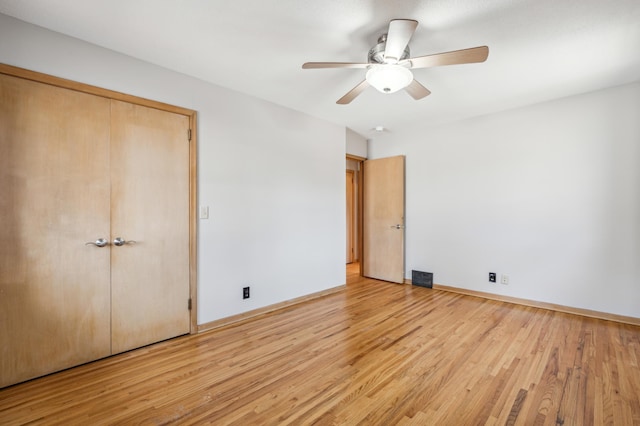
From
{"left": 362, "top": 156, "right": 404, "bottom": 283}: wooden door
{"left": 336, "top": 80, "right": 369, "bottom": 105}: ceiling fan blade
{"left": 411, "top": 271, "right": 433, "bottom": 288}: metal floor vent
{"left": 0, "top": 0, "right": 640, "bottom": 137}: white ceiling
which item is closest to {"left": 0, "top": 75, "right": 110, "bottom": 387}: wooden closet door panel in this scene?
{"left": 0, "top": 0, "right": 640, "bottom": 137}: white ceiling

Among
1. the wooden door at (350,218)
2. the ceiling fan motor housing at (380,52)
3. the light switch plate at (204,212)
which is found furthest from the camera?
the wooden door at (350,218)

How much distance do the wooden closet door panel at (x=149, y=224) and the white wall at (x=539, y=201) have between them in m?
3.37

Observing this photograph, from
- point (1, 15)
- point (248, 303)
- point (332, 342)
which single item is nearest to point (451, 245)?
point (332, 342)

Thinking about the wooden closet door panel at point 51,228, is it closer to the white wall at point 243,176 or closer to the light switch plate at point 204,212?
the white wall at point 243,176

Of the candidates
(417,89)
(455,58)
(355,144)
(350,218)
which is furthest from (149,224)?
(350,218)

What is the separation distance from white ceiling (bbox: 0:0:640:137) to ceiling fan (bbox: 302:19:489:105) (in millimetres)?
188

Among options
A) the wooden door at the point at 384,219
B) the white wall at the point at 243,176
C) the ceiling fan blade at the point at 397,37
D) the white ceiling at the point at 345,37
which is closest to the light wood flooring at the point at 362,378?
the white wall at the point at 243,176

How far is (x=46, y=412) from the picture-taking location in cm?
166

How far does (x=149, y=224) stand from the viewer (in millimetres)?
2488

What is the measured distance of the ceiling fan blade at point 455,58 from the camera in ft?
5.66

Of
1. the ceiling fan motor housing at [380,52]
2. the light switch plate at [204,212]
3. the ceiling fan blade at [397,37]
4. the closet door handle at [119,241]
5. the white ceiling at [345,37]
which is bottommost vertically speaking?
the closet door handle at [119,241]

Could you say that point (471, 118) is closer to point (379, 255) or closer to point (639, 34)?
point (639, 34)

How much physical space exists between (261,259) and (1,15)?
8.83ft

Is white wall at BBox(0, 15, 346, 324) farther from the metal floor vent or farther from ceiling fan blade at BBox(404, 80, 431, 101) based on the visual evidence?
ceiling fan blade at BBox(404, 80, 431, 101)
